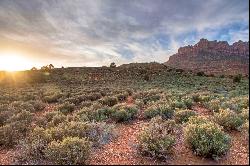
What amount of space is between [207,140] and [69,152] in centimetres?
361

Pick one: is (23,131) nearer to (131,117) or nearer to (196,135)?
(131,117)

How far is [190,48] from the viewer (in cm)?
17700

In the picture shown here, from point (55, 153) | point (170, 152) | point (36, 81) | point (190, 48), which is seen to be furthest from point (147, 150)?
point (190, 48)

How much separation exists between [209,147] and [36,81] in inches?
1750

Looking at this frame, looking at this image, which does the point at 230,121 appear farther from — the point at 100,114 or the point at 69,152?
the point at 100,114

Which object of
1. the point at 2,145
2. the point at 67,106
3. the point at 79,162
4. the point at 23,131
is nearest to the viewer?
the point at 79,162

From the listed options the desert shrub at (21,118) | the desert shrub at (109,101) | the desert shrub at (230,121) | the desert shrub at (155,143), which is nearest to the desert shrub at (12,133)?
the desert shrub at (21,118)

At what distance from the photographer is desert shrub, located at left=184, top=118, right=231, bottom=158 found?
790 centimetres

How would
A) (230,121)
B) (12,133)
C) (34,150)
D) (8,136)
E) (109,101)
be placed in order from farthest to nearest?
(109,101), (12,133), (8,136), (230,121), (34,150)

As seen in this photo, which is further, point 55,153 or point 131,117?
point 131,117

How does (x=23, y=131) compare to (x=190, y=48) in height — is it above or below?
below

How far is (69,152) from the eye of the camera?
7695 millimetres

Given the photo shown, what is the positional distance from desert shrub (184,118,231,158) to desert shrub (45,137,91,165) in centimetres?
283

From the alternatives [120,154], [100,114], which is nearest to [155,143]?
[120,154]
